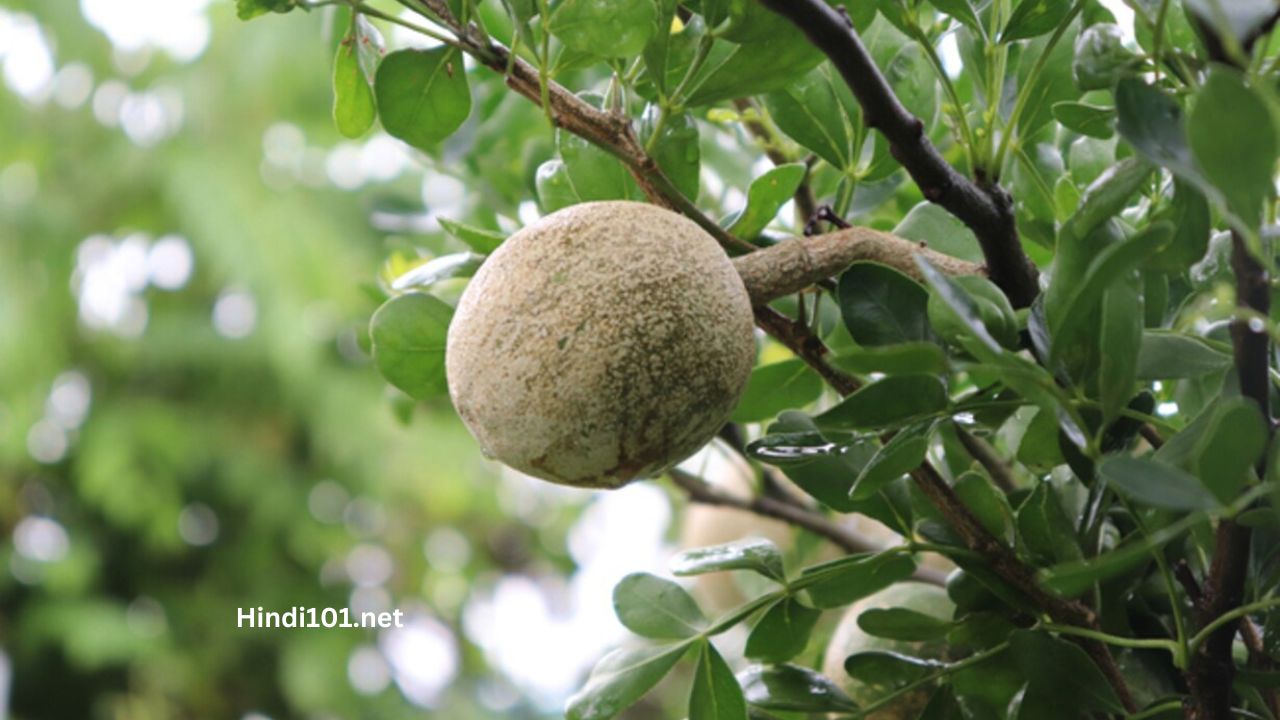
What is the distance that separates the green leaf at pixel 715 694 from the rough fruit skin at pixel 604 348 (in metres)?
0.09

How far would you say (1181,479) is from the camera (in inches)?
10.0

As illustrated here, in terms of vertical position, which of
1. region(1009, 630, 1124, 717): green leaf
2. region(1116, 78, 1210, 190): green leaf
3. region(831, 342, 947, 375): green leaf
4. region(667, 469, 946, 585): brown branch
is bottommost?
region(667, 469, 946, 585): brown branch

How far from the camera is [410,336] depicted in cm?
43

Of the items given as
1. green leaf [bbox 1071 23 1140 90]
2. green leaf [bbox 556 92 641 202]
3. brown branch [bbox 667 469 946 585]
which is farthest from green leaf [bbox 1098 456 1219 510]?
brown branch [bbox 667 469 946 585]

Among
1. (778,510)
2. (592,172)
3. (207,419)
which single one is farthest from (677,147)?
(207,419)

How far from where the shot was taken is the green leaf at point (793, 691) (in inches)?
16.7

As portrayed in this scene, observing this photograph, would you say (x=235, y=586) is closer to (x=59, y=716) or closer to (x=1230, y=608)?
(x=59, y=716)

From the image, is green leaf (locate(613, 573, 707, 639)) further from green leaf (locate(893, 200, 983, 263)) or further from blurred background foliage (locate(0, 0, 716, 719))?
blurred background foliage (locate(0, 0, 716, 719))

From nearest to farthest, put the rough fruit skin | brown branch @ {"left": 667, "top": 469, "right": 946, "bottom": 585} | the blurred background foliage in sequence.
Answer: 1. the rough fruit skin
2. brown branch @ {"left": 667, "top": 469, "right": 946, "bottom": 585}
3. the blurred background foliage

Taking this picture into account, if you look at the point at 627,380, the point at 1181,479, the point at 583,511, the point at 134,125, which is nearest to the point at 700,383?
the point at 627,380

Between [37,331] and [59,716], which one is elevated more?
[37,331]

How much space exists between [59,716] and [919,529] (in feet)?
8.95

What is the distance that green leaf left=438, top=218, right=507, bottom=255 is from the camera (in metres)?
0.42

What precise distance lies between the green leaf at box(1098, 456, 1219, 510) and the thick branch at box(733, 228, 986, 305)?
0.40 ft
